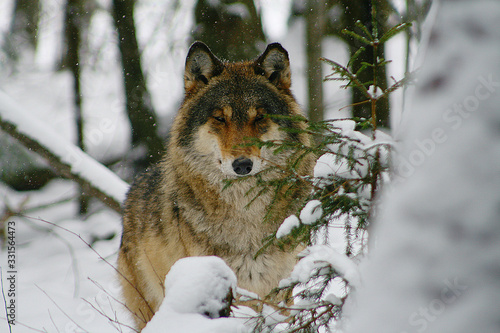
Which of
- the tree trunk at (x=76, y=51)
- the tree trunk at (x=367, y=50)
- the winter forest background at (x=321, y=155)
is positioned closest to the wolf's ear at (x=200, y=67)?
the winter forest background at (x=321, y=155)

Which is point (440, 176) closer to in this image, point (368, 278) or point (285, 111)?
point (368, 278)

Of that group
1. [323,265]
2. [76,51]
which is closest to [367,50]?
[323,265]

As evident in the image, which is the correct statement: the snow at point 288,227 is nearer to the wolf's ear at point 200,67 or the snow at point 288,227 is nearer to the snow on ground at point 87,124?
the wolf's ear at point 200,67

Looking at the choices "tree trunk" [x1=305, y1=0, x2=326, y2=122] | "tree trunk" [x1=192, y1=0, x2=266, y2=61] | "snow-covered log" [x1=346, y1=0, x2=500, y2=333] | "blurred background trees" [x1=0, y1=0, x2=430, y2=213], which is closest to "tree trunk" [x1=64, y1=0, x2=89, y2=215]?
"blurred background trees" [x1=0, y1=0, x2=430, y2=213]

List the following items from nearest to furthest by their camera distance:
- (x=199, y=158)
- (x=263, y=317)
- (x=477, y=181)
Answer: (x=477, y=181) → (x=263, y=317) → (x=199, y=158)

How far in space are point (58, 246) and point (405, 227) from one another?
28.9 ft

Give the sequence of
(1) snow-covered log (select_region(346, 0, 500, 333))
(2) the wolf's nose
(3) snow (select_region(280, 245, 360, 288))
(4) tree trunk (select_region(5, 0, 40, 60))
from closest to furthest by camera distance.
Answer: (1) snow-covered log (select_region(346, 0, 500, 333)) → (3) snow (select_region(280, 245, 360, 288)) → (2) the wolf's nose → (4) tree trunk (select_region(5, 0, 40, 60))

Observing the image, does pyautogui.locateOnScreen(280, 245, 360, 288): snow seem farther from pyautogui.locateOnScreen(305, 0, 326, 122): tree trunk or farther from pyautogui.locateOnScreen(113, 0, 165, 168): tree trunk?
pyautogui.locateOnScreen(113, 0, 165, 168): tree trunk

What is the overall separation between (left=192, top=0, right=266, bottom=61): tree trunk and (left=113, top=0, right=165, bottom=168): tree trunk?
4.71 ft

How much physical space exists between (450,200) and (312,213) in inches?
39.3

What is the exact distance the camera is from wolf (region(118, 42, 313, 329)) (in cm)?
325

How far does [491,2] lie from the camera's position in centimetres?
93

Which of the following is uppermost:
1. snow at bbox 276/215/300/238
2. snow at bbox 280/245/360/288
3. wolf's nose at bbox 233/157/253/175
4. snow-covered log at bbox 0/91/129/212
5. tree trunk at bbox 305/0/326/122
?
tree trunk at bbox 305/0/326/122

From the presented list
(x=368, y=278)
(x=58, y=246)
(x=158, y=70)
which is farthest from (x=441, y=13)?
(x=58, y=246)
